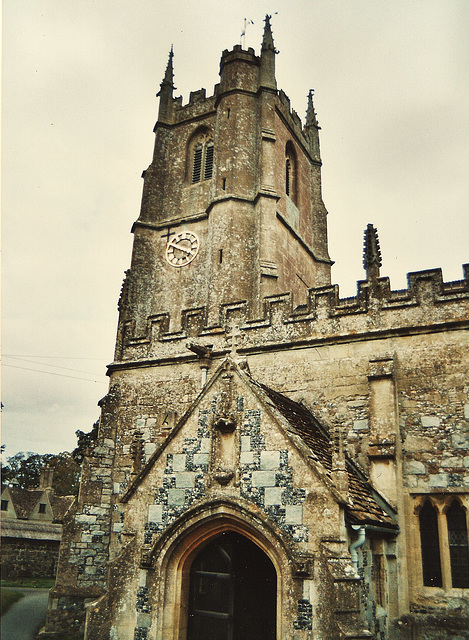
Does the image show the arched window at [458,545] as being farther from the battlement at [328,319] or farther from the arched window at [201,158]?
the arched window at [201,158]

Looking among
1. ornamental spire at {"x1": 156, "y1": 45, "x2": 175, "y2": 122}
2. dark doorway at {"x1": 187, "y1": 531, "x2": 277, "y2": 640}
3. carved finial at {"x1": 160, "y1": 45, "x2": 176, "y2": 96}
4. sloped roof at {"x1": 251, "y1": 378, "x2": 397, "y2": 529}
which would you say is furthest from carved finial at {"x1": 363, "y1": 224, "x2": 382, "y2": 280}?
carved finial at {"x1": 160, "y1": 45, "x2": 176, "y2": 96}

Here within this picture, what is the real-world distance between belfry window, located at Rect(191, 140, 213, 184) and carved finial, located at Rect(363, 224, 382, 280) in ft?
42.0

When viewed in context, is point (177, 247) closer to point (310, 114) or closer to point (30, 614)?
point (310, 114)

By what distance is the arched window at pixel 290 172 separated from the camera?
26.7 metres

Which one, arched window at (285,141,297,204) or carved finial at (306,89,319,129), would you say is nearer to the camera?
arched window at (285,141,297,204)

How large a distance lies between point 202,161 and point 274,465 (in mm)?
21042

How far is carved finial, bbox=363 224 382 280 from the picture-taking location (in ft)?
48.7

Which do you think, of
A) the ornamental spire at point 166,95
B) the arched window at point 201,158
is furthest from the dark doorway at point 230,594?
the ornamental spire at point 166,95

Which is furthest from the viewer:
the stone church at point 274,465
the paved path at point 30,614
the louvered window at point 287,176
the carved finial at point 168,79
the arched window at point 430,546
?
the carved finial at point 168,79

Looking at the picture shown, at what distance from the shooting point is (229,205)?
23.4 meters

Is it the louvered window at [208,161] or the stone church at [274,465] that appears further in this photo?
the louvered window at [208,161]

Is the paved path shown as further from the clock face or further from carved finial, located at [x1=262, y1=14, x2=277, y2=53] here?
carved finial, located at [x1=262, y1=14, x2=277, y2=53]

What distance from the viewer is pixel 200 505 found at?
9.01m

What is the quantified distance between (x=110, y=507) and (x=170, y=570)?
24.8ft
